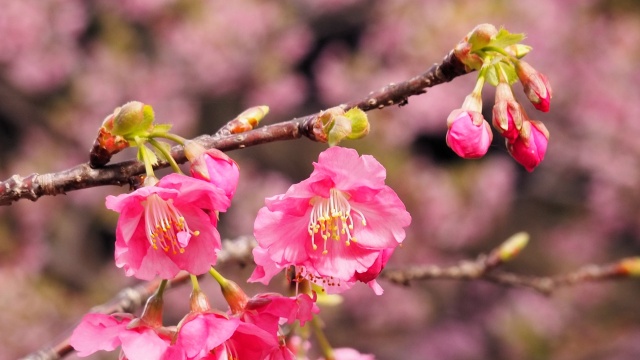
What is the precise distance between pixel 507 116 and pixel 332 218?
0.72ft

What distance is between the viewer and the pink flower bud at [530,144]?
2.44 feet

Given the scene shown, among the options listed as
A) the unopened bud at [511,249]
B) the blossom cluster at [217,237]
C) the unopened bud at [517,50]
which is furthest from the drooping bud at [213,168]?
the unopened bud at [511,249]

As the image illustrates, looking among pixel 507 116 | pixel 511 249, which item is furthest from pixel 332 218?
pixel 511 249

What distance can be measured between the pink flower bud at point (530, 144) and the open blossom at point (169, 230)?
0.32 metres

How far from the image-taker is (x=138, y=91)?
4848 mm

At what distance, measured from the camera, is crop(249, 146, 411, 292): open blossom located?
0.71 m

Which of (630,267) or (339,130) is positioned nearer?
(339,130)

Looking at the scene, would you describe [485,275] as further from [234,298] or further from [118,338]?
[118,338]

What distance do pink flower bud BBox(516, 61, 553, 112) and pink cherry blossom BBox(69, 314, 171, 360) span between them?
18.4 inches

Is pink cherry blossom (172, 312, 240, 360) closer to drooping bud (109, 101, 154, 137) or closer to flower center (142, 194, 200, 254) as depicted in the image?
flower center (142, 194, 200, 254)

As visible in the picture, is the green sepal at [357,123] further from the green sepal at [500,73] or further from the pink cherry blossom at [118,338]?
the pink cherry blossom at [118,338]

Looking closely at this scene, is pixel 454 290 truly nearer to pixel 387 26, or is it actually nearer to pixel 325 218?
pixel 387 26

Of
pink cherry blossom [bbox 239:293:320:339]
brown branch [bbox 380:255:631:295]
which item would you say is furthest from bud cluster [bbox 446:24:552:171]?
brown branch [bbox 380:255:631:295]

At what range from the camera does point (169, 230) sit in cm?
75
